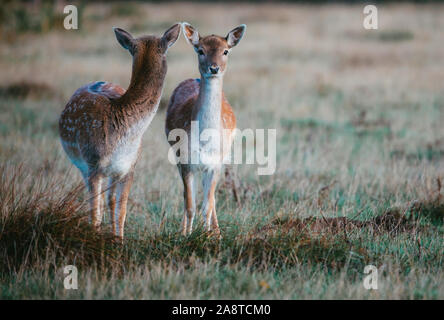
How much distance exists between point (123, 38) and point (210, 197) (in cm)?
182

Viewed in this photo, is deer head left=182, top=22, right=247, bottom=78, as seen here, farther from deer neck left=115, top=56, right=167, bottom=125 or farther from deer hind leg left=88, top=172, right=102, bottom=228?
deer hind leg left=88, top=172, right=102, bottom=228

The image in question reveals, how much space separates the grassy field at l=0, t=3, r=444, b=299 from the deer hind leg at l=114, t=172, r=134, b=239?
162 mm

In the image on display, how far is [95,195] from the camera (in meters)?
5.07

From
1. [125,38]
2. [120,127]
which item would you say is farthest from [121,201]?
[125,38]

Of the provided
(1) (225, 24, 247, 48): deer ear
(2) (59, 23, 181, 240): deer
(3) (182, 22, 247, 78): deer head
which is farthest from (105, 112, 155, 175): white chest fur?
(1) (225, 24, 247, 48): deer ear

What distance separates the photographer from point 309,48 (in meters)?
18.9

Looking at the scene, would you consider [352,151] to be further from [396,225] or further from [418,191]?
[396,225]

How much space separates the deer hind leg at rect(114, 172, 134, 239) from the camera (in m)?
5.25

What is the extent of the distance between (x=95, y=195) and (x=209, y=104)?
1524 mm

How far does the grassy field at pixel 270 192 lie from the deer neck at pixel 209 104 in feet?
3.27

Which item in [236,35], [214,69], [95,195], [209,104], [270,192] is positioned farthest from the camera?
[270,192]

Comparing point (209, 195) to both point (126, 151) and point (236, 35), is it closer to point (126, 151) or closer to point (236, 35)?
point (126, 151)

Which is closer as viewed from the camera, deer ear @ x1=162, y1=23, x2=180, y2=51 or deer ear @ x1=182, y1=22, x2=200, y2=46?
deer ear @ x1=162, y1=23, x2=180, y2=51
